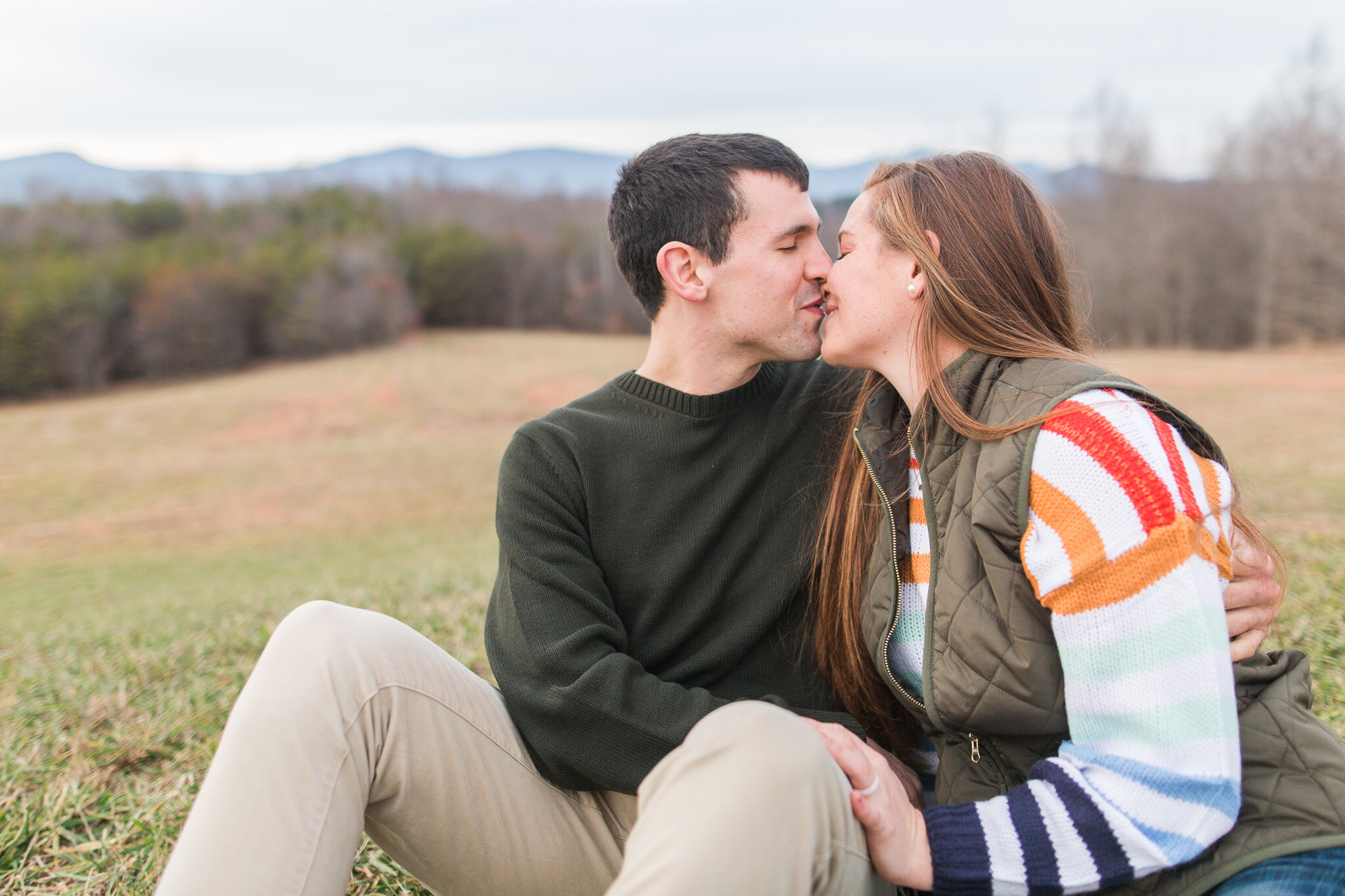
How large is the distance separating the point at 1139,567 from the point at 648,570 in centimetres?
118

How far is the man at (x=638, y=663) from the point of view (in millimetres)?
1425

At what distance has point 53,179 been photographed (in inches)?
3782

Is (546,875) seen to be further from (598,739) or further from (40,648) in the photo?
(40,648)

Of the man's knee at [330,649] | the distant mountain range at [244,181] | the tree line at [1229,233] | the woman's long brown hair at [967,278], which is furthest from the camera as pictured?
the distant mountain range at [244,181]

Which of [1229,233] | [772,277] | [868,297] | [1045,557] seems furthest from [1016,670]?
[1229,233]

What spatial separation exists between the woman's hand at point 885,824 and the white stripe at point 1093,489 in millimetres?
556

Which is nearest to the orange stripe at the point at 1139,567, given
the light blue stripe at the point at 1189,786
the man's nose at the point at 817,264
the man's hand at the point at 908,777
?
the light blue stripe at the point at 1189,786

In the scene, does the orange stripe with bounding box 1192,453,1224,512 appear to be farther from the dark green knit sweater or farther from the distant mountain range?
the distant mountain range

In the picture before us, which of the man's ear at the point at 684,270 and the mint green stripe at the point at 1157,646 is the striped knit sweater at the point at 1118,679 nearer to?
the mint green stripe at the point at 1157,646

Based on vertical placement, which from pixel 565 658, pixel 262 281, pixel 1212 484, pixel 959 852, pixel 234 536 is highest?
pixel 1212 484

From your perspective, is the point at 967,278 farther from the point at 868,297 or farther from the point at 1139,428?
the point at 1139,428

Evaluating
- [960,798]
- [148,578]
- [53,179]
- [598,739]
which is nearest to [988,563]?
[960,798]

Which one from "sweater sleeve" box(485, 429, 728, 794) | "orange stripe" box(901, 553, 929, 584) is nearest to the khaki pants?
"sweater sleeve" box(485, 429, 728, 794)

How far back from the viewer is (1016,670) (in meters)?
1.58
